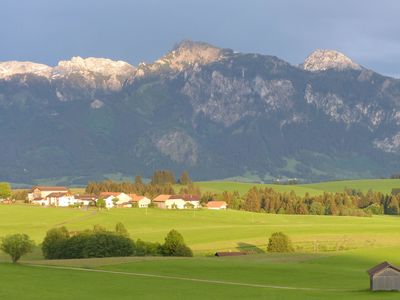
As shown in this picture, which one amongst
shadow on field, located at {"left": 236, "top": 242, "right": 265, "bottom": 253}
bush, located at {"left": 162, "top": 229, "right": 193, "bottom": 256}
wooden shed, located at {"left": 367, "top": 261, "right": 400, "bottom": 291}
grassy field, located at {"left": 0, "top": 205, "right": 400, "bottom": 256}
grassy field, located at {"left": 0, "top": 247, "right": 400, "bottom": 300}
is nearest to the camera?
grassy field, located at {"left": 0, "top": 247, "right": 400, "bottom": 300}

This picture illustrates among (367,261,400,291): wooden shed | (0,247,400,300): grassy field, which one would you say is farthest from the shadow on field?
(367,261,400,291): wooden shed

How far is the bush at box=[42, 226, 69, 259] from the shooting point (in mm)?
105500

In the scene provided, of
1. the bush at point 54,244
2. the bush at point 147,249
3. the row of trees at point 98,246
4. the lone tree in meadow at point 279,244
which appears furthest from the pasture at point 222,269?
the bush at point 147,249

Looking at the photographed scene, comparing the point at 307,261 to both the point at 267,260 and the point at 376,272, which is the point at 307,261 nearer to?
the point at 267,260

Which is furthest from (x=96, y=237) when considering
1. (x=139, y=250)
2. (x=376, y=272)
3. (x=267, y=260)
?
(x=376, y=272)

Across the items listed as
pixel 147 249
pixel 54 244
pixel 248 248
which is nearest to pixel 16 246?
pixel 54 244

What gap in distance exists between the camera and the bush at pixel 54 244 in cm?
10550

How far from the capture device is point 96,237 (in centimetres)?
10488

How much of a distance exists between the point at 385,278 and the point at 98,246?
46.1 m

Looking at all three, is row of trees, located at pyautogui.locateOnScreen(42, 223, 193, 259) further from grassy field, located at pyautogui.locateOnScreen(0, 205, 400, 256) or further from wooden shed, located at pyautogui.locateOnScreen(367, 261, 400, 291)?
wooden shed, located at pyautogui.locateOnScreen(367, 261, 400, 291)

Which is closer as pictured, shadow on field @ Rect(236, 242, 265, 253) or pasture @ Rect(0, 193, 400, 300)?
pasture @ Rect(0, 193, 400, 300)

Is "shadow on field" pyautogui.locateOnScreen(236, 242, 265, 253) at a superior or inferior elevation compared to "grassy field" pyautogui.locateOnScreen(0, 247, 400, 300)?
superior

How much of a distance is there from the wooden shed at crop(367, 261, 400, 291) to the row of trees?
41399 millimetres

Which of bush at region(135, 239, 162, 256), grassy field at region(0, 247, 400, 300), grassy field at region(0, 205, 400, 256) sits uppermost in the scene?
grassy field at region(0, 205, 400, 256)
